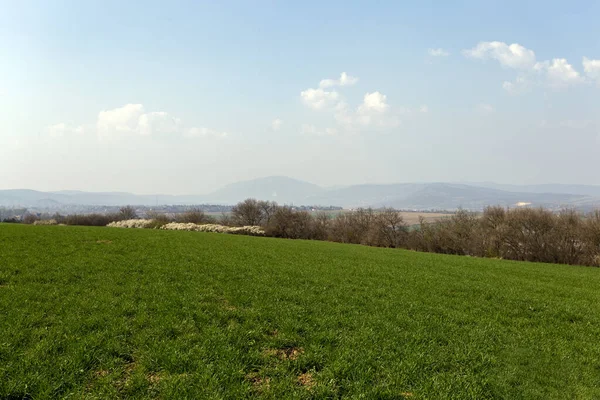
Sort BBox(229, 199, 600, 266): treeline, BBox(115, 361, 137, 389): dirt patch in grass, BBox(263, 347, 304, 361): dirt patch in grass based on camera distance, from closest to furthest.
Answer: BBox(115, 361, 137, 389): dirt patch in grass, BBox(263, 347, 304, 361): dirt patch in grass, BBox(229, 199, 600, 266): treeline

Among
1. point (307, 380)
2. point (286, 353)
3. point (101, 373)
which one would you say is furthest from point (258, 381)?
point (101, 373)

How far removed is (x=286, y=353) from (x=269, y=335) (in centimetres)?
111

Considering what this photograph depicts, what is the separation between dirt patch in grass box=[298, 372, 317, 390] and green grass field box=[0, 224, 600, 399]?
0.03m

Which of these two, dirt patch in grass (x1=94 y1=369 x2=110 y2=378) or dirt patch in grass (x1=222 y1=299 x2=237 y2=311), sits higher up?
dirt patch in grass (x1=222 y1=299 x2=237 y2=311)

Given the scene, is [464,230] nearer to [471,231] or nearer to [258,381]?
[471,231]

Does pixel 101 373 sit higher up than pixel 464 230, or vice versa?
pixel 101 373

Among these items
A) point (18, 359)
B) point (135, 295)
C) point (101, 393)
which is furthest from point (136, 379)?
point (135, 295)

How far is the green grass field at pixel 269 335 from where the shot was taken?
301 inches

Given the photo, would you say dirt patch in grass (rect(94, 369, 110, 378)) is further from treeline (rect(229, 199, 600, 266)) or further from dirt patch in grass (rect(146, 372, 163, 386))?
treeline (rect(229, 199, 600, 266))

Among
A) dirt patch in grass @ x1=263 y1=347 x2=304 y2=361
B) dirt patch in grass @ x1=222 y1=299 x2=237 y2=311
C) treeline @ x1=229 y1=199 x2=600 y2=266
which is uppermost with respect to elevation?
dirt patch in grass @ x1=222 y1=299 x2=237 y2=311

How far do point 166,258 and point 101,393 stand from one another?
533 inches

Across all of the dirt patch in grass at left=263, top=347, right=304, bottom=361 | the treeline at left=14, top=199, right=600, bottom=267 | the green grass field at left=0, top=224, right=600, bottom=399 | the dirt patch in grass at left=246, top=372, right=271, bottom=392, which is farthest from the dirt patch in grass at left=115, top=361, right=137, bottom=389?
the treeline at left=14, top=199, right=600, bottom=267

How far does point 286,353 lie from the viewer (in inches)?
363

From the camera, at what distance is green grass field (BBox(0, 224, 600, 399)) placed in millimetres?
7645
